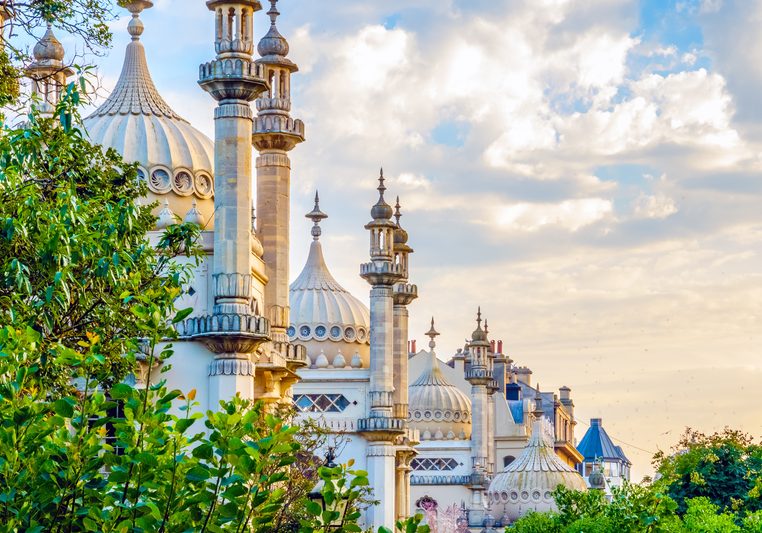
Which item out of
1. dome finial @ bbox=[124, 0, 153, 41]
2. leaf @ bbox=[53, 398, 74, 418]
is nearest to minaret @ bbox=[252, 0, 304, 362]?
dome finial @ bbox=[124, 0, 153, 41]

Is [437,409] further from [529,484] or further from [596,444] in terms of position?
[596,444]

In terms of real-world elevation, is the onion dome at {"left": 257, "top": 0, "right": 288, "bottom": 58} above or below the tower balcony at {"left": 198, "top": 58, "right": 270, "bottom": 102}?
above

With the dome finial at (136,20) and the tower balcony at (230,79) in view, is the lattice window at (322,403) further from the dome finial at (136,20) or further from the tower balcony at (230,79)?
the tower balcony at (230,79)

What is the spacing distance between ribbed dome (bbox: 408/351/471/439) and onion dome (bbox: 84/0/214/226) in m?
49.9

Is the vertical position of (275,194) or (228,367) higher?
(275,194)

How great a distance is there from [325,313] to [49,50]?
32475mm

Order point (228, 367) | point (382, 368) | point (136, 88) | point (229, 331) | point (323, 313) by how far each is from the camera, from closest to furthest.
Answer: point (229, 331)
point (228, 367)
point (136, 88)
point (382, 368)
point (323, 313)

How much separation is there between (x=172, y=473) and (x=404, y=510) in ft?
183

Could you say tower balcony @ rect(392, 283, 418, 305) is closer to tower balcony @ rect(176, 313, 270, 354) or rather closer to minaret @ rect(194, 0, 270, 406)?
minaret @ rect(194, 0, 270, 406)

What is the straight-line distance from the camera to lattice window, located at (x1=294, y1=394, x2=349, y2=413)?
68419mm

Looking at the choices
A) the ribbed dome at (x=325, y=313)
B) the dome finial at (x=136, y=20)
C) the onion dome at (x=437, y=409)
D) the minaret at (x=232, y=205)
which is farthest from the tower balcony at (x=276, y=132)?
the onion dome at (x=437, y=409)

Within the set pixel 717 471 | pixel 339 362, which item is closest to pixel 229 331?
pixel 717 471

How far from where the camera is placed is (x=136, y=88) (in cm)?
4781

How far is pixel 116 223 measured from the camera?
75.3 feet
